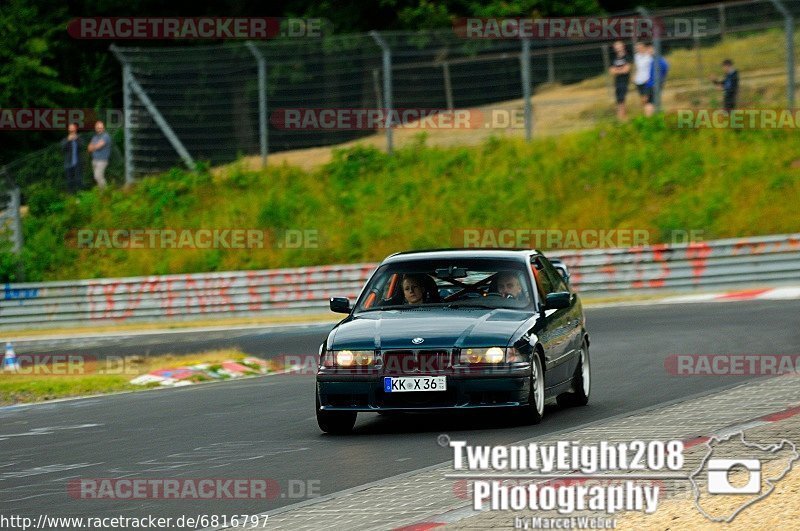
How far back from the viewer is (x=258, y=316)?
97.8 feet

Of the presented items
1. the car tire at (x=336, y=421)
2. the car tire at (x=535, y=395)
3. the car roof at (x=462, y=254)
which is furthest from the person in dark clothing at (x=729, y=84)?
the car tire at (x=336, y=421)

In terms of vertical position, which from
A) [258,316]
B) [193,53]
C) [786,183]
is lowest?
[258,316]

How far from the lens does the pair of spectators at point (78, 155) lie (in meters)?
35.5

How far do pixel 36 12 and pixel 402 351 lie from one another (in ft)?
111

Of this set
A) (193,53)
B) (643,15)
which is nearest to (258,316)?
(193,53)

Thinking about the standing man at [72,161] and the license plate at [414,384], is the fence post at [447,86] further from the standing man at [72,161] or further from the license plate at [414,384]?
the license plate at [414,384]

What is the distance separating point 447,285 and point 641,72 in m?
20.0

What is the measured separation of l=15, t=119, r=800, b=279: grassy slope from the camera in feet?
100

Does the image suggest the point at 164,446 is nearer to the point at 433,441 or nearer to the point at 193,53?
the point at 433,441

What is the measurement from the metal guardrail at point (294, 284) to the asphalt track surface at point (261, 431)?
253 inches

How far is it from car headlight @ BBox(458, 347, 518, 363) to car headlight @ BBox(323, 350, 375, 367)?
695 mm

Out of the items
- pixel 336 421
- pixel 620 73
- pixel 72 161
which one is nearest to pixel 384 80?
pixel 620 73

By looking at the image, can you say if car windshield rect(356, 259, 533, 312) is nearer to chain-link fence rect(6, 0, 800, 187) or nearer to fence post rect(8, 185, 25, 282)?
chain-link fence rect(6, 0, 800, 187)

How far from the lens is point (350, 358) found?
11766 millimetres
